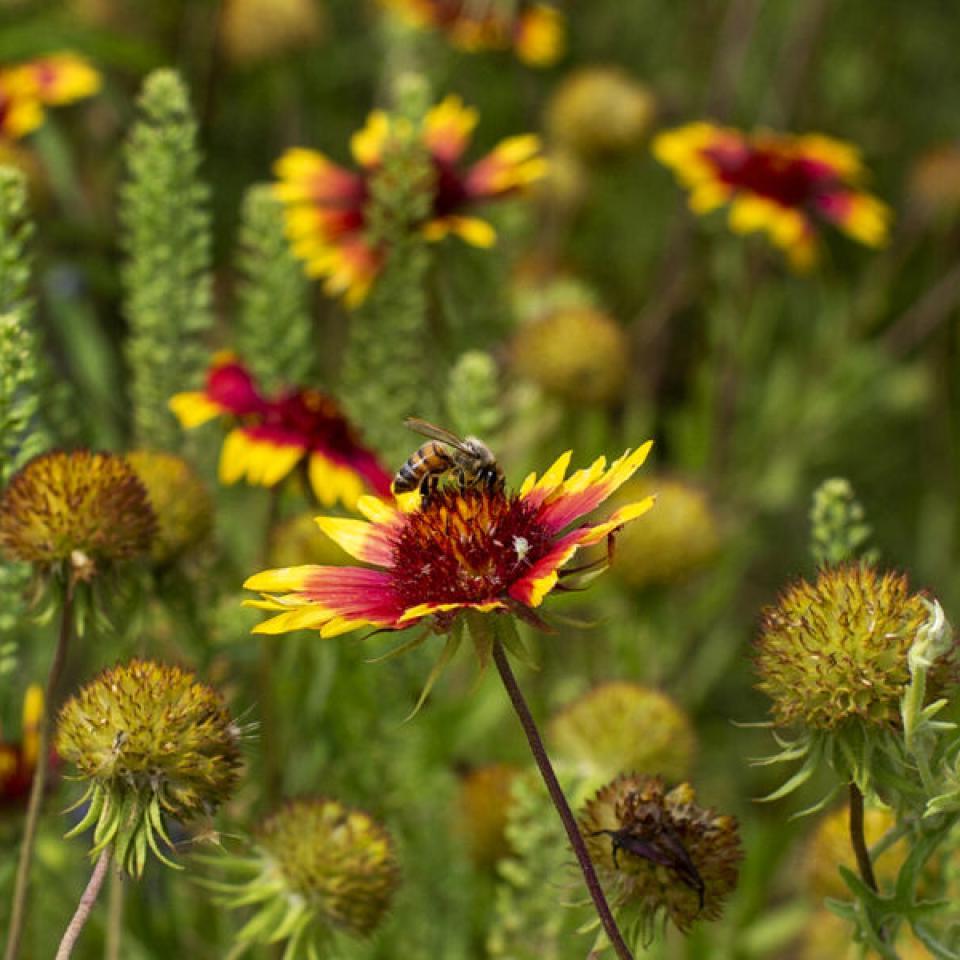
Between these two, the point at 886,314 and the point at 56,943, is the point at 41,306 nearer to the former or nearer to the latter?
the point at 56,943

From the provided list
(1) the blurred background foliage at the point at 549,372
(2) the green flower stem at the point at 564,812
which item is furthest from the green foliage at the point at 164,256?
(2) the green flower stem at the point at 564,812

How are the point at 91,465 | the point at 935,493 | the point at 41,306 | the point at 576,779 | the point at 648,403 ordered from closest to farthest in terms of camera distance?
the point at 91,465, the point at 576,779, the point at 41,306, the point at 648,403, the point at 935,493

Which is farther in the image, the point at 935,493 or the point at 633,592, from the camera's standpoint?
the point at 935,493

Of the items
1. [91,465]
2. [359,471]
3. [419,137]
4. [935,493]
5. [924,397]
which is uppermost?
[419,137]

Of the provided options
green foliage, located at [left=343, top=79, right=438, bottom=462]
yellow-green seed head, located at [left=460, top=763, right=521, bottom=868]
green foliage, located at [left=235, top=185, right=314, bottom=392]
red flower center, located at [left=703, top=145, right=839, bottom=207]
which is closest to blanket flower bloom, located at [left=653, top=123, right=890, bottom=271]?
red flower center, located at [left=703, top=145, right=839, bottom=207]

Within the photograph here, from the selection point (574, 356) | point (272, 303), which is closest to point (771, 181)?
point (574, 356)

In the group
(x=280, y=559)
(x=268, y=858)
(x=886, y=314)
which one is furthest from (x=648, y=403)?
(x=268, y=858)
